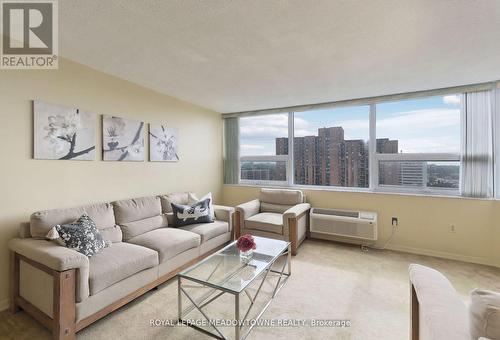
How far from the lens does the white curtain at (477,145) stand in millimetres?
3072

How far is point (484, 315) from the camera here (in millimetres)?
809

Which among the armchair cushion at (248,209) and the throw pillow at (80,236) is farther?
the armchair cushion at (248,209)

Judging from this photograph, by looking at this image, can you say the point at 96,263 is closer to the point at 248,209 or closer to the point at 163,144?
the point at 163,144

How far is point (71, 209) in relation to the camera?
7.55 ft

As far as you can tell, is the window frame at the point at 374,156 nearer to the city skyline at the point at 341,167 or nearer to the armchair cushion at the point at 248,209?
the city skyline at the point at 341,167

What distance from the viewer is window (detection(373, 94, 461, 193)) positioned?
11.1ft

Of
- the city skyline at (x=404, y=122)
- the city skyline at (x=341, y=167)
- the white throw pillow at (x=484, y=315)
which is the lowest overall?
the white throw pillow at (x=484, y=315)


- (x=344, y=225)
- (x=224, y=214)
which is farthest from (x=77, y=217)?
(x=344, y=225)

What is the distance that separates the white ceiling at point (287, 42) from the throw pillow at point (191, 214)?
1697 millimetres

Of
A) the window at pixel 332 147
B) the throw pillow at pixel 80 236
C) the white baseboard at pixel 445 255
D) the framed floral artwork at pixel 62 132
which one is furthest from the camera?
the window at pixel 332 147

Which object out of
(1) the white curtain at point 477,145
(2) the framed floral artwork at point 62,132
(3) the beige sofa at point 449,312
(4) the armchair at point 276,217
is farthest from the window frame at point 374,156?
(2) the framed floral artwork at point 62,132

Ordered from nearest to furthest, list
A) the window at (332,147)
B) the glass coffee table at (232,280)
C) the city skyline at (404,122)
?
the glass coffee table at (232,280)
the city skyline at (404,122)
the window at (332,147)

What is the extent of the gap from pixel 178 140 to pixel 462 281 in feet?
13.8

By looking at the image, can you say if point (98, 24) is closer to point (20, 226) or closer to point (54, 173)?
point (54, 173)
